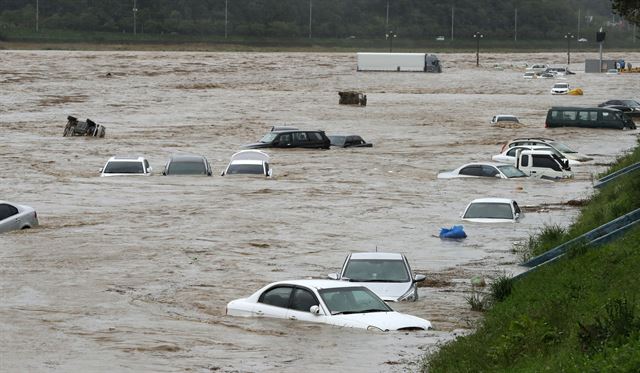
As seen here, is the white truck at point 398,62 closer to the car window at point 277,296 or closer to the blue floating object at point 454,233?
the blue floating object at point 454,233

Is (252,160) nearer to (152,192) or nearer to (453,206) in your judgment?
(152,192)

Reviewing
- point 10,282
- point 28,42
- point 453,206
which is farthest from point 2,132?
Answer: point 28,42

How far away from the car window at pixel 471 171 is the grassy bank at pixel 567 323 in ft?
80.2

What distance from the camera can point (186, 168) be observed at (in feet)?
157

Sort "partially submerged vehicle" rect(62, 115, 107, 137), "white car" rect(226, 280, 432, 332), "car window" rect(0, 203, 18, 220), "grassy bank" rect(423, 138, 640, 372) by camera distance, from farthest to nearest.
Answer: "partially submerged vehicle" rect(62, 115, 107, 137) → "car window" rect(0, 203, 18, 220) → "white car" rect(226, 280, 432, 332) → "grassy bank" rect(423, 138, 640, 372)

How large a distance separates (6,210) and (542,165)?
22.2 m

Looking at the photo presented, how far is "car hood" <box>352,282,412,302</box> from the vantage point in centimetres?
2362

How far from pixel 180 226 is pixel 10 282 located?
32.0 ft

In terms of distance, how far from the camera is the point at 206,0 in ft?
652

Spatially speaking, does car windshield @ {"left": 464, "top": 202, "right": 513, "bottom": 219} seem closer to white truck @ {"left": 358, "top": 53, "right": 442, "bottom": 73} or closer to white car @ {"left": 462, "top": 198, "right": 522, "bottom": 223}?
white car @ {"left": 462, "top": 198, "right": 522, "bottom": 223}

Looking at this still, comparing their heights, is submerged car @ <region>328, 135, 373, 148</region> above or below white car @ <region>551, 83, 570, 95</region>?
below

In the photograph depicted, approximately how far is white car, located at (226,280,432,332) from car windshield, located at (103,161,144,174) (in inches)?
1055

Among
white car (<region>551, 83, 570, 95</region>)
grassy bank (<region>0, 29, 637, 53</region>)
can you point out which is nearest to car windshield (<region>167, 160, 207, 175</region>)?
white car (<region>551, 83, 570, 95</region>)

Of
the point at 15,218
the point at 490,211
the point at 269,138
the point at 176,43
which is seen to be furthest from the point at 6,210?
the point at 176,43
